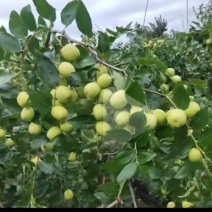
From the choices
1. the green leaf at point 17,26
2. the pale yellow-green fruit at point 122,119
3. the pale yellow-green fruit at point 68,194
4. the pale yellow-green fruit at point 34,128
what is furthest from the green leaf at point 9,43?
the pale yellow-green fruit at point 68,194

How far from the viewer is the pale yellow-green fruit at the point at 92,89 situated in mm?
704

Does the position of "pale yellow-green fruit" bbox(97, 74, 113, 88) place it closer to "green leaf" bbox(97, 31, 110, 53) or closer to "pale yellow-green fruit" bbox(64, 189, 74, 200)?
"green leaf" bbox(97, 31, 110, 53)

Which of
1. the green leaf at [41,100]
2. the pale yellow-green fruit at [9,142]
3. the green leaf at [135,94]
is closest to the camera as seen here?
the green leaf at [135,94]

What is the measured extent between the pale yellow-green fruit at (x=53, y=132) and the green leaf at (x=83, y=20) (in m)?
0.15

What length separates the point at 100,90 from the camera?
2.34 feet

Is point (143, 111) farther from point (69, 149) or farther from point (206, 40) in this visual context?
point (206, 40)

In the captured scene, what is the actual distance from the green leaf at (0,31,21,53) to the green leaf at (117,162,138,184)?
266 millimetres

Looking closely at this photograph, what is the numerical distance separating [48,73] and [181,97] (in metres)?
0.20

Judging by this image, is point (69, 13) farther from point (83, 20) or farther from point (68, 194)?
point (68, 194)

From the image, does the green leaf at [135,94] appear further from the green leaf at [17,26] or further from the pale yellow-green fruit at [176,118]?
the green leaf at [17,26]

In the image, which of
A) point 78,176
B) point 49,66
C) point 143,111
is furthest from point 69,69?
point 78,176

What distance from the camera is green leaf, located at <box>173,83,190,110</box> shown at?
26.4 inches

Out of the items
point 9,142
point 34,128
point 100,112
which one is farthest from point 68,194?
point 100,112

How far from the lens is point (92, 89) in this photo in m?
0.70
